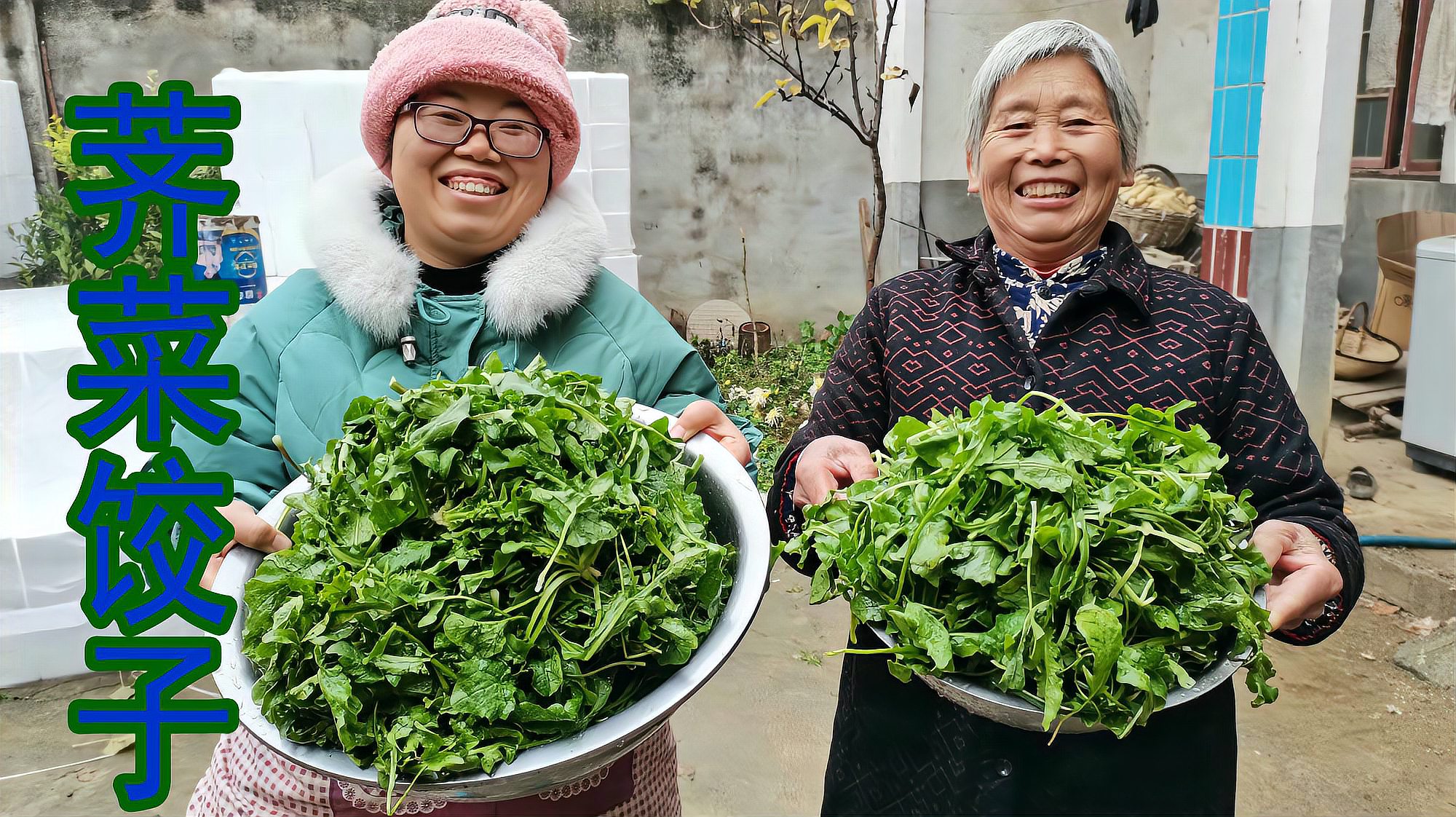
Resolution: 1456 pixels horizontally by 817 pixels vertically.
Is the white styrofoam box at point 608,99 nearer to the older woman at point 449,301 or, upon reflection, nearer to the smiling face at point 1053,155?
the older woman at point 449,301

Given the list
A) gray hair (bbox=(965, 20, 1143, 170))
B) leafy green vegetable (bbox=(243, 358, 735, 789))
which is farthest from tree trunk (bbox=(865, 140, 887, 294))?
leafy green vegetable (bbox=(243, 358, 735, 789))

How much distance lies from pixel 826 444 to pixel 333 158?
3329 mm

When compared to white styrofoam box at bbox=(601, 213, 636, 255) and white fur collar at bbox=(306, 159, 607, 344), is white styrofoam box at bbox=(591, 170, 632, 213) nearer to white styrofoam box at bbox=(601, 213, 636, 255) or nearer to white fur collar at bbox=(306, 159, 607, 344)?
white styrofoam box at bbox=(601, 213, 636, 255)

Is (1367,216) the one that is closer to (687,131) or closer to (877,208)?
(877,208)

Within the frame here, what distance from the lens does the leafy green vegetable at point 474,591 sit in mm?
1132

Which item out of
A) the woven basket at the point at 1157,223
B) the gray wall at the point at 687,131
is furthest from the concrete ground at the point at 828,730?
the gray wall at the point at 687,131

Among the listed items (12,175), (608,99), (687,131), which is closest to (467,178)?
(608,99)

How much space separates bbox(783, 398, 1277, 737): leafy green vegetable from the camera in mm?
1140

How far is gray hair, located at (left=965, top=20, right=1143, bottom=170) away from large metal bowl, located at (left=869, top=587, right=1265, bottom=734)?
2.90 ft

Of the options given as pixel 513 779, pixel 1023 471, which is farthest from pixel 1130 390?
pixel 513 779

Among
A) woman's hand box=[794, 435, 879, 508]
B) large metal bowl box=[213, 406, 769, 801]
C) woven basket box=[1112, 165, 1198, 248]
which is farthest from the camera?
woven basket box=[1112, 165, 1198, 248]

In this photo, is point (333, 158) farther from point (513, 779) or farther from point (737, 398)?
point (513, 779)

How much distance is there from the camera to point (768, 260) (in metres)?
7.11

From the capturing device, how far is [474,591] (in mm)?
1161
